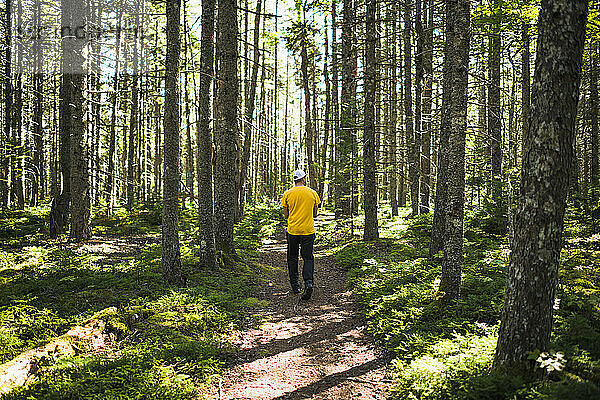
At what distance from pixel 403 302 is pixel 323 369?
7.91 feet

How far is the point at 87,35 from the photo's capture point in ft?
45.1

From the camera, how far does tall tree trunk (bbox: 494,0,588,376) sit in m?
3.73

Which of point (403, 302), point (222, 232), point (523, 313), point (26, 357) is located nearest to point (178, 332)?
point (26, 357)

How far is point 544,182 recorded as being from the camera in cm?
382

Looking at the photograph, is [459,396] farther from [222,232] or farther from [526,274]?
[222,232]

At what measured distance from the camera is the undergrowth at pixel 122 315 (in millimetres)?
4414

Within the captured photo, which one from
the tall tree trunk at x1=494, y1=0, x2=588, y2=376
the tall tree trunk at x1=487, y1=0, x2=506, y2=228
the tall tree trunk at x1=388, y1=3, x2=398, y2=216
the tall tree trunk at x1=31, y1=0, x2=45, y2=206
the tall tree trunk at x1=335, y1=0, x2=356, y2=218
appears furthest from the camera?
the tall tree trunk at x1=31, y1=0, x2=45, y2=206

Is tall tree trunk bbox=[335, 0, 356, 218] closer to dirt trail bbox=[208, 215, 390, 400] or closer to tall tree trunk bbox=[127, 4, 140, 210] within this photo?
dirt trail bbox=[208, 215, 390, 400]

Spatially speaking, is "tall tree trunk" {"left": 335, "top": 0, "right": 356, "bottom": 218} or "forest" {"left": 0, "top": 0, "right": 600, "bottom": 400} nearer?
"forest" {"left": 0, "top": 0, "right": 600, "bottom": 400}

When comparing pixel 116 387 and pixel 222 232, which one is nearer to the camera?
pixel 116 387

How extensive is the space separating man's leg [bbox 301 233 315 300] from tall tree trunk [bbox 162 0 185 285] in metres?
2.56

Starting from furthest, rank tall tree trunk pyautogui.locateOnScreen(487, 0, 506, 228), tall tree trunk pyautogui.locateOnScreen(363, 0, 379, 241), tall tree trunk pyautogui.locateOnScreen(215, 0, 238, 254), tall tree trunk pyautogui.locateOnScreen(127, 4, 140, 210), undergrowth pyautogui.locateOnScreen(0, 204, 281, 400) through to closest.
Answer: tall tree trunk pyautogui.locateOnScreen(127, 4, 140, 210), tall tree trunk pyautogui.locateOnScreen(363, 0, 379, 241), tall tree trunk pyautogui.locateOnScreen(215, 0, 238, 254), tall tree trunk pyautogui.locateOnScreen(487, 0, 506, 228), undergrowth pyautogui.locateOnScreen(0, 204, 281, 400)

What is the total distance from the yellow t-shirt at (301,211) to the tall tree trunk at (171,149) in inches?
96.4

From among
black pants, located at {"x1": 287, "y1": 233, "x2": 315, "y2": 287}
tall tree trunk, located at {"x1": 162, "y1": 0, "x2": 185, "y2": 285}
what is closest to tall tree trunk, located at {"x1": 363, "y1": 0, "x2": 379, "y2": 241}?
black pants, located at {"x1": 287, "y1": 233, "x2": 315, "y2": 287}
